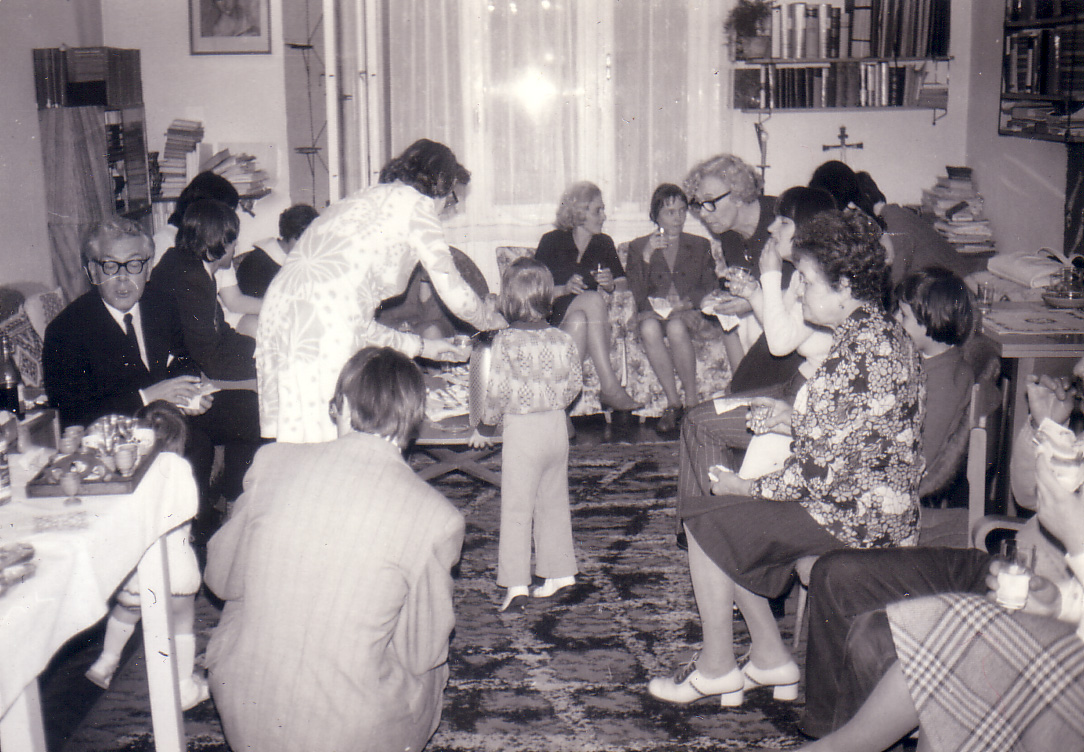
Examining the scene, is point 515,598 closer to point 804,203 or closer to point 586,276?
point 804,203

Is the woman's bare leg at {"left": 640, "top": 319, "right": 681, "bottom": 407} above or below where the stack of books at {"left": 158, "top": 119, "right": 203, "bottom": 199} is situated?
below

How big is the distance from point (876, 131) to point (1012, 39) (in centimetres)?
114

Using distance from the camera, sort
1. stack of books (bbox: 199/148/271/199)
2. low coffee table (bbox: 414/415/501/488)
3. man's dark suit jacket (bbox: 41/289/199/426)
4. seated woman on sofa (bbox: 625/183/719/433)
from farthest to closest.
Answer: stack of books (bbox: 199/148/271/199)
seated woman on sofa (bbox: 625/183/719/433)
low coffee table (bbox: 414/415/501/488)
man's dark suit jacket (bbox: 41/289/199/426)

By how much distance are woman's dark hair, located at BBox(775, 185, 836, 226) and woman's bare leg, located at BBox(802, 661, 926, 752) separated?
5.34 feet

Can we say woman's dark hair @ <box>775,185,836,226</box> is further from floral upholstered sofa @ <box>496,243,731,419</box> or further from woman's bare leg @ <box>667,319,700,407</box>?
floral upholstered sofa @ <box>496,243,731,419</box>

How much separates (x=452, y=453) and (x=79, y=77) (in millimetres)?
2503

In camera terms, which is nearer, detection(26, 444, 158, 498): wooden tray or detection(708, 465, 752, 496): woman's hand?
detection(26, 444, 158, 498): wooden tray

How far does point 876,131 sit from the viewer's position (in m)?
6.31

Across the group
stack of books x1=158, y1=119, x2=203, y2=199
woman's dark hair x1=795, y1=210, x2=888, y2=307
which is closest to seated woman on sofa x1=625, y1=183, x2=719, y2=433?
stack of books x1=158, y1=119, x2=203, y2=199

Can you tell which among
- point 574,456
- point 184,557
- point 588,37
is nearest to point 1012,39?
point 588,37

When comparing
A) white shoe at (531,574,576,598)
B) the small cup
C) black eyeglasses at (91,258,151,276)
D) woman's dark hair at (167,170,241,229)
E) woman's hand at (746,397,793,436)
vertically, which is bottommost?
white shoe at (531,574,576,598)

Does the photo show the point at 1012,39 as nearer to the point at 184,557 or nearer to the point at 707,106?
the point at 707,106

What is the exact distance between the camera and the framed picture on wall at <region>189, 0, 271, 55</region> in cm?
566

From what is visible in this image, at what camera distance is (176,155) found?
5.69 m
